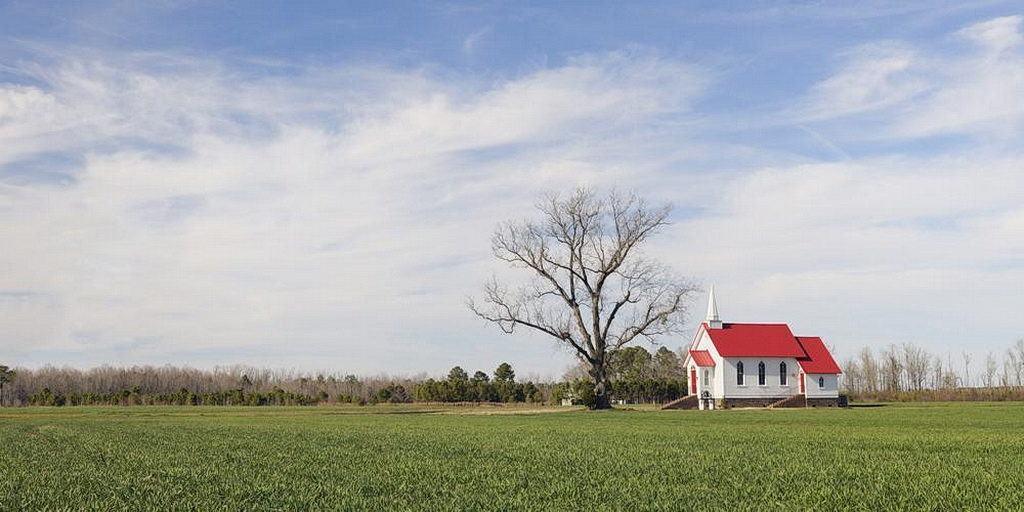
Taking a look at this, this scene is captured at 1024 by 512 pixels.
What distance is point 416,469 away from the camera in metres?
14.0

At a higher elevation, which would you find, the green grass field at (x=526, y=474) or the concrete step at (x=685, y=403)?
the concrete step at (x=685, y=403)

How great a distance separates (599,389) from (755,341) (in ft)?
59.3

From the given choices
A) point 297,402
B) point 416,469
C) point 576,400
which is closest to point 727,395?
point 576,400

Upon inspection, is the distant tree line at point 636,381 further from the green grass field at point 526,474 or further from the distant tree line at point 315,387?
the green grass field at point 526,474

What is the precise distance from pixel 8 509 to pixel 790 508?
8.00 meters

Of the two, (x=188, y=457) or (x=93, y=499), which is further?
(x=188, y=457)

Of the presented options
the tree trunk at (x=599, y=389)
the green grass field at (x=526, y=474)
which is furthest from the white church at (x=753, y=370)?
the green grass field at (x=526, y=474)

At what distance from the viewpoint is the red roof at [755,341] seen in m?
71.6

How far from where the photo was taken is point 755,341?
72.9 meters

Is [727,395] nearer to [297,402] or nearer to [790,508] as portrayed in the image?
[297,402]

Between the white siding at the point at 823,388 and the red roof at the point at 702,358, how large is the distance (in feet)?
23.5

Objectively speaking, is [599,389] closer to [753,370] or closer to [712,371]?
[712,371]

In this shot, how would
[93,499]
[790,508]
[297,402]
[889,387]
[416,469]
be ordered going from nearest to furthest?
[790,508]
[93,499]
[416,469]
[297,402]
[889,387]

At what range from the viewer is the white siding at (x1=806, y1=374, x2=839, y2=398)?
236ft
